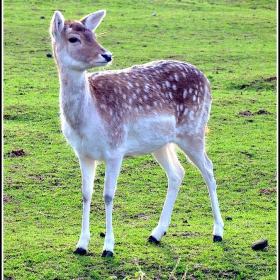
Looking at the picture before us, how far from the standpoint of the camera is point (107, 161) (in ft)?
20.3

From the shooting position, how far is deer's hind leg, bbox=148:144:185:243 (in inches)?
268

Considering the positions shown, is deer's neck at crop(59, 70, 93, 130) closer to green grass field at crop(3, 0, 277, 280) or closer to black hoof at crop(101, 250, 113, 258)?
green grass field at crop(3, 0, 277, 280)

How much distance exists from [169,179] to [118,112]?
111 centimetres

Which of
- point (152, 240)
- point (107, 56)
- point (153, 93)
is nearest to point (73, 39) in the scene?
point (107, 56)

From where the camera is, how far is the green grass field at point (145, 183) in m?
6.15

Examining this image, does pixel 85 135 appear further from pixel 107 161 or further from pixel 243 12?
pixel 243 12

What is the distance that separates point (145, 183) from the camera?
8562 millimetres

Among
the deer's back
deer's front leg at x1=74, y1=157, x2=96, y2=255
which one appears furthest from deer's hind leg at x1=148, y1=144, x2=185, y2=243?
deer's front leg at x1=74, y1=157, x2=96, y2=255

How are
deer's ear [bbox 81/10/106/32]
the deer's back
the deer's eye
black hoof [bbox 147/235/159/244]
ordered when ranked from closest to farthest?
the deer's eye < deer's ear [bbox 81/10/106/32] < the deer's back < black hoof [bbox 147/235/159/244]

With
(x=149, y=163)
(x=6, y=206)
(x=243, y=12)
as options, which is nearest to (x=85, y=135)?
(x=6, y=206)

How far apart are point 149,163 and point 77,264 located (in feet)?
11.3

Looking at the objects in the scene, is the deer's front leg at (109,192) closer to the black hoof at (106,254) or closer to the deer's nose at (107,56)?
the black hoof at (106,254)

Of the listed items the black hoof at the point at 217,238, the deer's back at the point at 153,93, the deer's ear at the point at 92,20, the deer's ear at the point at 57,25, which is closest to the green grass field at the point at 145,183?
the black hoof at the point at 217,238

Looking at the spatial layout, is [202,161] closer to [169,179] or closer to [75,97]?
[169,179]
